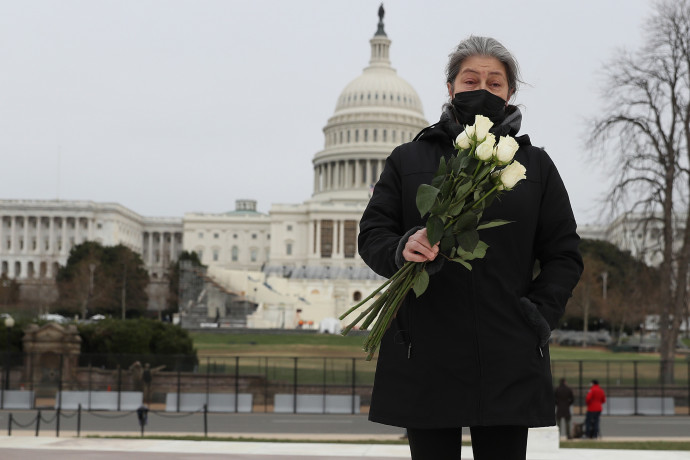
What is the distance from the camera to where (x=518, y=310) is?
3.32 metres

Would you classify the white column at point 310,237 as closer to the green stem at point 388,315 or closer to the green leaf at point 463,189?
the green stem at point 388,315

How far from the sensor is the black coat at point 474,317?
3234 mm

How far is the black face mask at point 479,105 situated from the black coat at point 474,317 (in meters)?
0.12

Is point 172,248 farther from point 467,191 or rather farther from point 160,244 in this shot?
point 467,191

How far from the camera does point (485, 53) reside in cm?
356

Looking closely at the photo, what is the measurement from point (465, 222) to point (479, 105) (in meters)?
0.64

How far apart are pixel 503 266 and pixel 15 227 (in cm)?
13455

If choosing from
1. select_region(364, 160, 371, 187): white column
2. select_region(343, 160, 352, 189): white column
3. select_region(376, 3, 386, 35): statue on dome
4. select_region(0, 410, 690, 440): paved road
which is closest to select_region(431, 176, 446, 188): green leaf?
select_region(0, 410, 690, 440): paved road

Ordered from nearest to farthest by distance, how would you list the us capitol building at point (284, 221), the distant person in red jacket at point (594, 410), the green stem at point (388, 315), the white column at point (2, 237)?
1. the green stem at point (388, 315)
2. the distant person in red jacket at point (594, 410)
3. the us capitol building at point (284, 221)
4. the white column at point (2, 237)

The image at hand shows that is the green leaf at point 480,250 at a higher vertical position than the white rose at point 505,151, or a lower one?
lower

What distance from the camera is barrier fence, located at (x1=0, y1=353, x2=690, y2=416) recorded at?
28.0m

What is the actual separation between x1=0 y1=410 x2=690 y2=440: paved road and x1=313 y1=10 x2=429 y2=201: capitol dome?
93872mm

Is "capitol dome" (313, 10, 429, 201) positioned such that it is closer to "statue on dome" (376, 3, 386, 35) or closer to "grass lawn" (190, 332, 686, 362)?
"statue on dome" (376, 3, 386, 35)

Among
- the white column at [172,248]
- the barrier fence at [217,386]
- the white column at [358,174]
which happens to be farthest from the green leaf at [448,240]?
the white column at [172,248]
